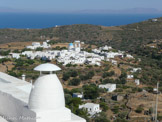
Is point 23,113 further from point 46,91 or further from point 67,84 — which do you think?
point 67,84

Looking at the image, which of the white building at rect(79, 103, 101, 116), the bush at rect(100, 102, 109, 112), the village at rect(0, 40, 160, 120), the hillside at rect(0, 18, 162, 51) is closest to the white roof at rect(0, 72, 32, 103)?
the village at rect(0, 40, 160, 120)

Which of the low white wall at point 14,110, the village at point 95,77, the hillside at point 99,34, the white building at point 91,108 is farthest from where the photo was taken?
the hillside at point 99,34

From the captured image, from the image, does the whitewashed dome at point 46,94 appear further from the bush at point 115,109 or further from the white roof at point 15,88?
the bush at point 115,109

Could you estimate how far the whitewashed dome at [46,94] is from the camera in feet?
19.7

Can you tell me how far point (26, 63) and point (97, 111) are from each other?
20629mm

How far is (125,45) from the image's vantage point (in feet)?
196

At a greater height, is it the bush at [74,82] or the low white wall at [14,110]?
the low white wall at [14,110]

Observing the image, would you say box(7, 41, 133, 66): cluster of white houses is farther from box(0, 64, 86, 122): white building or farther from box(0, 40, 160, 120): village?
box(0, 64, 86, 122): white building

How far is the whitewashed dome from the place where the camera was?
6004 mm

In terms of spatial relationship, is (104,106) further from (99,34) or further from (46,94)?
(99,34)

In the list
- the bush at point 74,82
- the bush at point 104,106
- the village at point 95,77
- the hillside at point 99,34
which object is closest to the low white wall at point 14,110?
the village at point 95,77

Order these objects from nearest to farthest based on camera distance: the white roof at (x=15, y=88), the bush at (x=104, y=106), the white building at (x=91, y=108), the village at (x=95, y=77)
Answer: the white roof at (x=15, y=88) → the white building at (x=91, y=108) → the bush at (x=104, y=106) → the village at (x=95, y=77)

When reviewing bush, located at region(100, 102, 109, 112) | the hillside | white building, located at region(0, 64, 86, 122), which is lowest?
the hillside

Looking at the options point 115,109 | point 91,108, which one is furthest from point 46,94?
point 115,109
